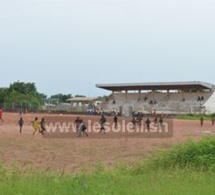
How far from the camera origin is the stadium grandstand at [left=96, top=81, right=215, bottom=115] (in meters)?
69.3

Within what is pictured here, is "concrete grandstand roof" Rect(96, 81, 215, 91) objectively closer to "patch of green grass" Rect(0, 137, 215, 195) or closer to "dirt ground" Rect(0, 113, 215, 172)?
"dirt ground" Rect(0, 113, 215, 172)

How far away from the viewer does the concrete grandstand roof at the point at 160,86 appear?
71.6 metres

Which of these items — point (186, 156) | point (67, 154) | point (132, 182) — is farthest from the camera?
point (67, 154)

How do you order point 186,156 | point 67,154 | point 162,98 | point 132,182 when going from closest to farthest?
point 132,182 → point 186,156 → point 67,154 → point 162,98

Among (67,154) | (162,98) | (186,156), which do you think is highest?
(162,98)

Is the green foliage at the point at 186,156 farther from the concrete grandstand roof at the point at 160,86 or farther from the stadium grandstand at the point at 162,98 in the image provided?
the concrete grandstand roof at the point at 160,86

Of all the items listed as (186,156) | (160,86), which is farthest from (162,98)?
(186,156)

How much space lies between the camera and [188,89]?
7531cm

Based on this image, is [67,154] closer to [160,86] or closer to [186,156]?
[186,156]

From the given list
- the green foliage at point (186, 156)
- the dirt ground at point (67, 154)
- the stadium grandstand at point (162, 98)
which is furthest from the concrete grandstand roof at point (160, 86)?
the green foliage at point (186, 156)

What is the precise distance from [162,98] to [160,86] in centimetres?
224

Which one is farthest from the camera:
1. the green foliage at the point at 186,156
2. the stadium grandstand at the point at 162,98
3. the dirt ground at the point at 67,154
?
the stadium grandstand at the point at 162,98

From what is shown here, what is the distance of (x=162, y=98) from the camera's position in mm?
75438

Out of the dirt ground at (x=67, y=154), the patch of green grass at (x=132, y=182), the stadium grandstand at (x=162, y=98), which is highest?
the stadium grandstand at (x=162, y=98)
